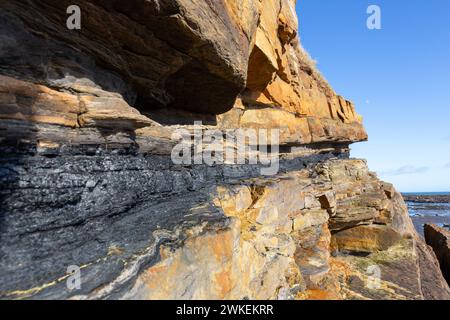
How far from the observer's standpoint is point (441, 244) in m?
21.3

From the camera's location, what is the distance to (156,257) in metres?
4.09

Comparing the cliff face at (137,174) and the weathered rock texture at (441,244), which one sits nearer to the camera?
the cliff face at (137,174)

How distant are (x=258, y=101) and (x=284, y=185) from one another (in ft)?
19.5

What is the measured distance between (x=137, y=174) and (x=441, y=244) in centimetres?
2517

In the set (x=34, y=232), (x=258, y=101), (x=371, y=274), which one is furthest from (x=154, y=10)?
(x=371, y=274)

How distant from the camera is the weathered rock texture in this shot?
64.4ft

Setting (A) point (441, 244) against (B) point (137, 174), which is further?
(A) point (441, 244)

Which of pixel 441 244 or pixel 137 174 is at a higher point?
pixel 137 174

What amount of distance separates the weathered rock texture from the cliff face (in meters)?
11.6

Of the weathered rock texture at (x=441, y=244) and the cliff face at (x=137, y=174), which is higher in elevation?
the cliff face at (x=137, y=174)

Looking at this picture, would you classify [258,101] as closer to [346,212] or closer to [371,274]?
[346,212]

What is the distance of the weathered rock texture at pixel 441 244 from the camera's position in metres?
19.6

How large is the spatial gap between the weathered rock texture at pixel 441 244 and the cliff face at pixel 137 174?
38.1 ft

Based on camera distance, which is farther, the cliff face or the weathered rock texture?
the weathered rock texture
